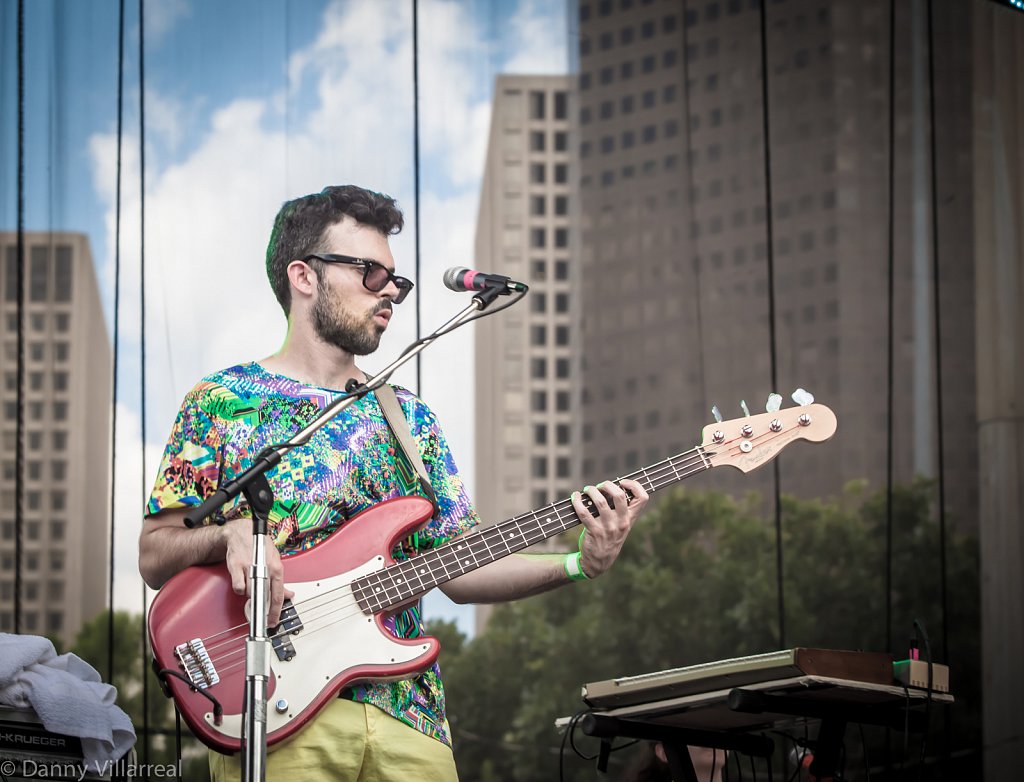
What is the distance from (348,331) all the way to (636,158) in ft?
13.1

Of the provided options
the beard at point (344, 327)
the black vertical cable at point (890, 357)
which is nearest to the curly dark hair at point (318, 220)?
the beard at point (344, 327)

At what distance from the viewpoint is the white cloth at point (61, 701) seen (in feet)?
7.64

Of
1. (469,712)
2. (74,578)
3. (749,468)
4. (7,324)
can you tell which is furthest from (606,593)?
(749,468)

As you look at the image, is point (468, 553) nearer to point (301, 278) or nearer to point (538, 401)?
point (301, 278)

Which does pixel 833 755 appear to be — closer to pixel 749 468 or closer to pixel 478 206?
pixel 749 468

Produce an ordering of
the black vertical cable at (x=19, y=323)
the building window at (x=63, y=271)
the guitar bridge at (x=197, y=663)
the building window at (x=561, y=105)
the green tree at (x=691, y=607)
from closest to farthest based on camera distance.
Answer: the guitar bridge at (x=197, y=663)
the black vertical cable at (x=19, y=323)
the building window at (x=63, y=271)
the green tree at (x=691, y=607)
the building window at (x=561, y=105)

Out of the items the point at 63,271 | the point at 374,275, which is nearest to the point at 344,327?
the point at 374,275

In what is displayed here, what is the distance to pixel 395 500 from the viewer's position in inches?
95.2

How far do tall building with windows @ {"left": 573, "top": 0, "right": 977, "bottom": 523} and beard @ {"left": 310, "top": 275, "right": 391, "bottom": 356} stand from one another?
11.4 ft

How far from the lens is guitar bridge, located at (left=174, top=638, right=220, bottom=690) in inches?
89.5

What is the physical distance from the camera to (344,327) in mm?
2633

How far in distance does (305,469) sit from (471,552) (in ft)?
1.24

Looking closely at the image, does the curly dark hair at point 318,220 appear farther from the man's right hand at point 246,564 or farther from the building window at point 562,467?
the building window at point 562,467

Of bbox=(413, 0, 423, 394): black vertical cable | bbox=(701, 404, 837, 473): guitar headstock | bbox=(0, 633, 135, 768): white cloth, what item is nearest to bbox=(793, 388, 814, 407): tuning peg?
bbox=(701, 404, 837, 473): guitar headstock
